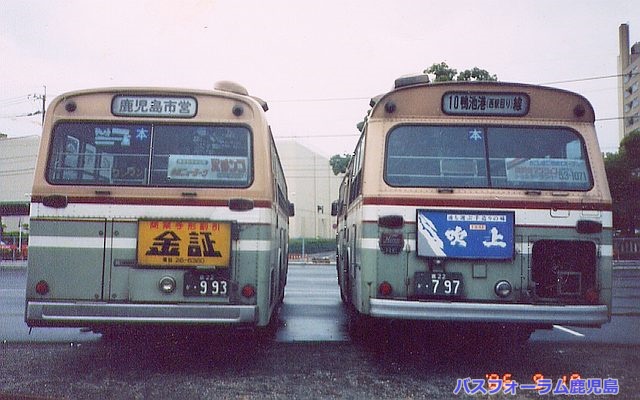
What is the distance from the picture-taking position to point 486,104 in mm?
6566

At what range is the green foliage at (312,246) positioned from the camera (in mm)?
44156

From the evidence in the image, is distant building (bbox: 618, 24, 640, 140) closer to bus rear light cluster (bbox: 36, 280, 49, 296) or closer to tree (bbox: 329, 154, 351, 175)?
tree (bbox: 329, 154, 351, 175)

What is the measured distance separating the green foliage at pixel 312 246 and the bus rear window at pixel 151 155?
37.2m

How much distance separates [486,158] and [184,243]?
3.45 m

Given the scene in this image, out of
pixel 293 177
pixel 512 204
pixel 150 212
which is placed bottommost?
pixel 150 212

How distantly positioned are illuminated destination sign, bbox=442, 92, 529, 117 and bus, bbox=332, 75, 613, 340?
0.04 feet

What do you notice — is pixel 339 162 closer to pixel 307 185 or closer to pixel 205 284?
pixel 307 185

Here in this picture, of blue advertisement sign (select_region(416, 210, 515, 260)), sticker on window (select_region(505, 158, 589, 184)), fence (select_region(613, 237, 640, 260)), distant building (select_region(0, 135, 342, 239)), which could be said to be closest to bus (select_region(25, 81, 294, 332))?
blue advertisement sign (select_region(416, 210, 515, 260))

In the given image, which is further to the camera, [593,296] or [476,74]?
[476,74]

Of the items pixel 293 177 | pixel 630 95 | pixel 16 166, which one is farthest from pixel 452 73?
pixel 630 95

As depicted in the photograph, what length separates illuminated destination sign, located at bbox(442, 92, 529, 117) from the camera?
21.4 ft

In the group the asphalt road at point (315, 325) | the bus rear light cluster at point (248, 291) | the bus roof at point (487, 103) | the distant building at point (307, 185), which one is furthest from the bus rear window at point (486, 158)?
the distant building at point (307, 185)

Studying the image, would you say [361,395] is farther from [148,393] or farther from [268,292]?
[148,393]

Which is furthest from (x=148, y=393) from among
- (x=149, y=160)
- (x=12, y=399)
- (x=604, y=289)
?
(x=604, y=289)
